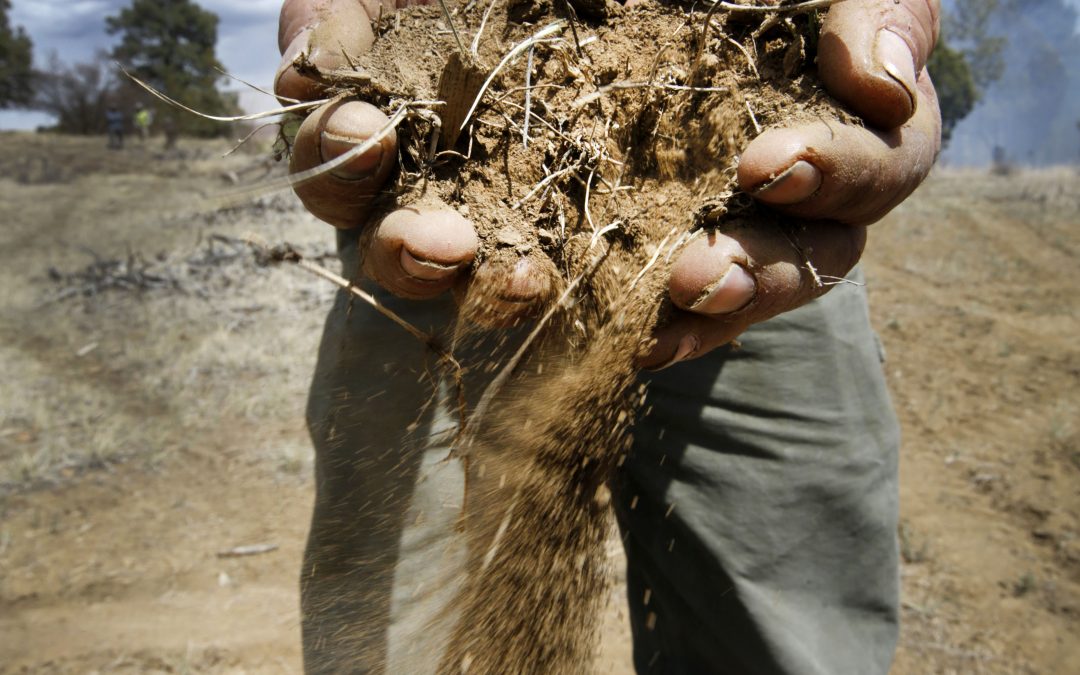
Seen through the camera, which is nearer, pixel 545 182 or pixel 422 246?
pixel 422 246

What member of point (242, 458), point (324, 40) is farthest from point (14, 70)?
point (324, 40)

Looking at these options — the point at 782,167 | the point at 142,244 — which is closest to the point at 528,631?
the point at 782,167

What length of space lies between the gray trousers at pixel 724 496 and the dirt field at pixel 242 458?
0.56 meters

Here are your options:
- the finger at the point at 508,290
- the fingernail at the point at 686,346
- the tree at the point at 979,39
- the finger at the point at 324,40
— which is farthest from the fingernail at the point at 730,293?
the tree at the point at 979,39

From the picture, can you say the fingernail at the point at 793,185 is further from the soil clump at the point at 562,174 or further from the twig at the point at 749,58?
the twig at the point at 749,58

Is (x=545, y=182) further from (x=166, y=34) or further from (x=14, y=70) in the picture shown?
(x=166, y=34)

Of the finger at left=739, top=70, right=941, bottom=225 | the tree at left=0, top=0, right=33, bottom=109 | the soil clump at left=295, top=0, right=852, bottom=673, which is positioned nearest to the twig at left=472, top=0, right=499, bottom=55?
the soil clump at left=295, top=0, right=852, bottom=673

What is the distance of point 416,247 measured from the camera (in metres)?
1.27

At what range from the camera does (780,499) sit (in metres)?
1.99

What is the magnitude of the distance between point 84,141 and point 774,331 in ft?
79.9

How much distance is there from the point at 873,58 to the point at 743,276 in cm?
42

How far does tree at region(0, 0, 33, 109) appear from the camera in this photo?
940 inches

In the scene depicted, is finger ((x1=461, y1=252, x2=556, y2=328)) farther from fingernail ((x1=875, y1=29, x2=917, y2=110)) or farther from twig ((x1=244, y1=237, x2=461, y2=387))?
fingernail ((x1=875, y1=29, x2=917, y2=110))

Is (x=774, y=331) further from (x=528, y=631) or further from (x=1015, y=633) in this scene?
(x=1015, y=633)
